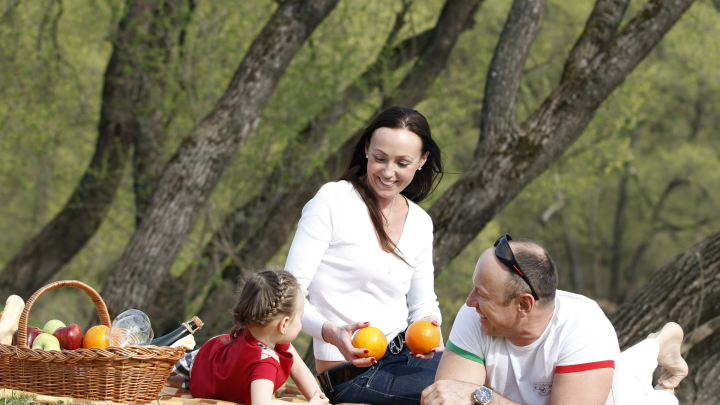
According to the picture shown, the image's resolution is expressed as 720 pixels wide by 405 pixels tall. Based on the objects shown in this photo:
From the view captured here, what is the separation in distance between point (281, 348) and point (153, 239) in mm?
3812

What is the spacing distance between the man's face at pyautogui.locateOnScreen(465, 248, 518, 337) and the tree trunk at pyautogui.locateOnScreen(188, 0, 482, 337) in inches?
239

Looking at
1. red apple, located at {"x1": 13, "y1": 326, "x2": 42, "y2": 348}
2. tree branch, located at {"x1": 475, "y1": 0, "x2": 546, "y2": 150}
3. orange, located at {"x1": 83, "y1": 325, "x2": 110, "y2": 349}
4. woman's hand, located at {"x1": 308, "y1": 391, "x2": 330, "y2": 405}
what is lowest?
red apple, located at {"x1": 13, "y1": 326, "x2": 42, "y2": 348}

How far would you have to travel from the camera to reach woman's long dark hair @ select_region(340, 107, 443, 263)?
355 centimetres

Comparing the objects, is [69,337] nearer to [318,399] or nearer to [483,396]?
[318,399]

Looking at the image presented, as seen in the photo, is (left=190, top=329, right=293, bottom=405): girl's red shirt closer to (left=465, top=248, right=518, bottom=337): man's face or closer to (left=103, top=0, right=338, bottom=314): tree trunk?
(left=465, top=248, right=518, bottom=337): man's face

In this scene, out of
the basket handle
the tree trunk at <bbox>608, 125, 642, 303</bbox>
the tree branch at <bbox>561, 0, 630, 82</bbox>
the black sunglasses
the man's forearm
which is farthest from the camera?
the tree trunk at <bbox>608, 125, 642, 303</bbox>

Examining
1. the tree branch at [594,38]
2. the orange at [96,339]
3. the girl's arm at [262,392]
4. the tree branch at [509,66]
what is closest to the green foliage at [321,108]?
the tree branch at [509,66]

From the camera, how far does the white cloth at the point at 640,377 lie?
327 cm

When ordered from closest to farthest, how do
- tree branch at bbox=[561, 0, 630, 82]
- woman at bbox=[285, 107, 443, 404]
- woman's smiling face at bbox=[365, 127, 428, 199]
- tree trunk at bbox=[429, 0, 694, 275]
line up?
woman at bbox=[285, 107, 443, 404] < woman's smiling face at bbox=[365, 127, 428, 199] < tree trunk at bbox=[429, 0, 694, 275] < tree branch at bbox=[561, 0, 630, 82]

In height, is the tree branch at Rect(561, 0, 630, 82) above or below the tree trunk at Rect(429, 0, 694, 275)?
above

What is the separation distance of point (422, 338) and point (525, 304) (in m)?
0.71

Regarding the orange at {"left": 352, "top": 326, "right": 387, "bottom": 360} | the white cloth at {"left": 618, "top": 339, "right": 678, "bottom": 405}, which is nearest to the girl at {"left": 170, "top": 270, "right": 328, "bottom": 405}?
the orange at {"left": 352, "top": 326, "right": 387, "bottom": 360}

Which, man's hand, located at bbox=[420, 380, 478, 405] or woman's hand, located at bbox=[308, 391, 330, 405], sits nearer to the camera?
man's hand, located at bbox=[420, 380, 478, 405]

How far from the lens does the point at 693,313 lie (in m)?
4.81
